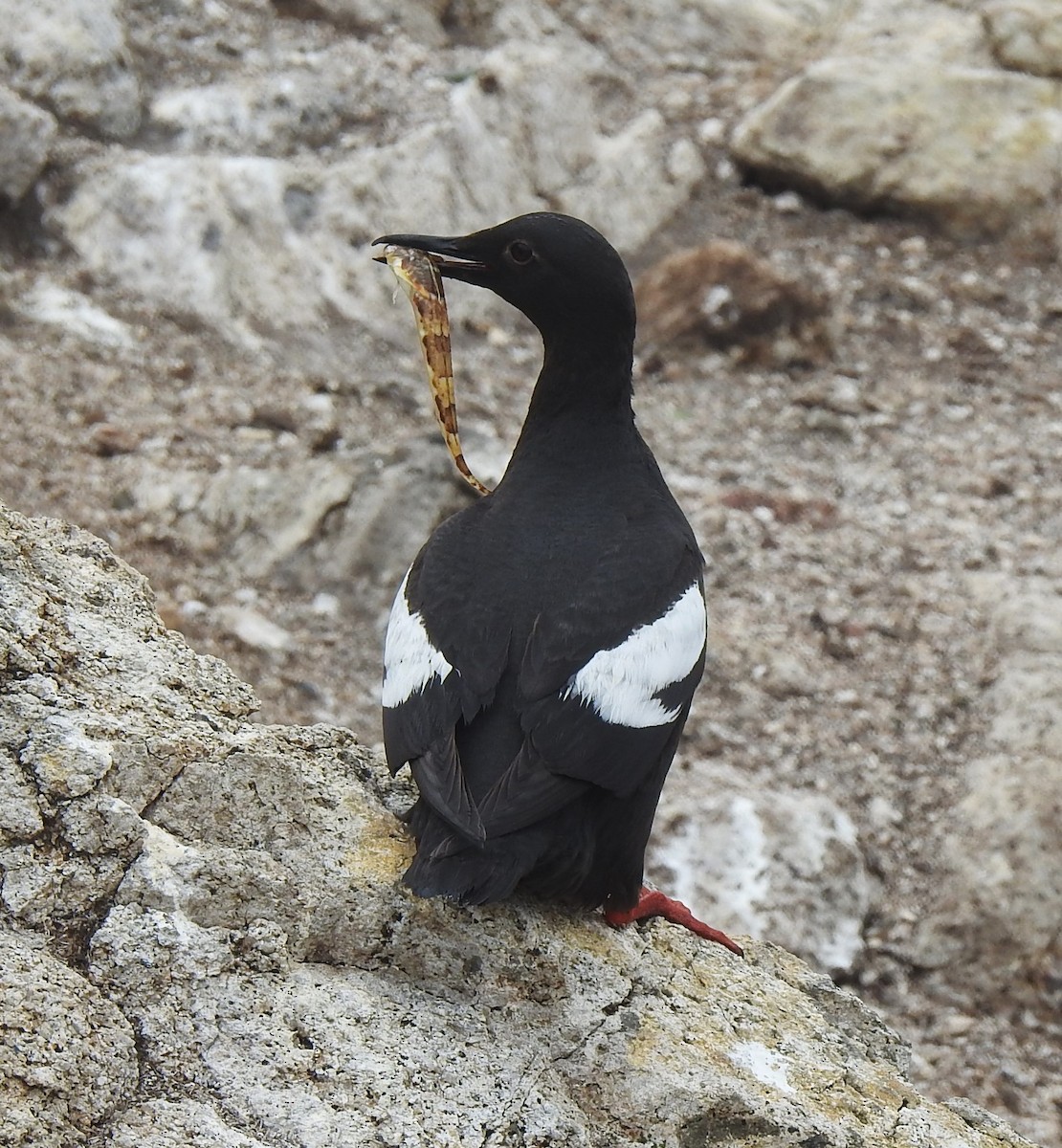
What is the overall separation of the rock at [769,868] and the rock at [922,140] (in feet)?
19.6

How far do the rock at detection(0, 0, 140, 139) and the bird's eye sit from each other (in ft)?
17.4

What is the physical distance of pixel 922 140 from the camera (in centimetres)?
1066

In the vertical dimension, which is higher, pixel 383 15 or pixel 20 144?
pixel 383 15

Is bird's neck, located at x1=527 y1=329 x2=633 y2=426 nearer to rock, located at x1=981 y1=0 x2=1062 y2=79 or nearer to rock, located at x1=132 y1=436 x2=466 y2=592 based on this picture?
rock, located at x1=132 y1=436 x2=466 y2=592

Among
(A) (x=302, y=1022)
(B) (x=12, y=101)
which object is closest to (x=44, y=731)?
(A) (x=302, y=1022)

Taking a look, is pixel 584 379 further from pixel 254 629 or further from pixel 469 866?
pixel 254 629

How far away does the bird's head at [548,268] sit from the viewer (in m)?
4.32

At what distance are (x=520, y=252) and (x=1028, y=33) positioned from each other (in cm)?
815

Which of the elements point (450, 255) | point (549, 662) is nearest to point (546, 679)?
point (549, 662)

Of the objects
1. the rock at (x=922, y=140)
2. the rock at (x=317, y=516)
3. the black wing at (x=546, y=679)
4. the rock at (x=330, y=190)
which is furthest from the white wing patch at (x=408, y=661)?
the rock at (x=922, y=140)

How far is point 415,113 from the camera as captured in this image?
9.68 metres

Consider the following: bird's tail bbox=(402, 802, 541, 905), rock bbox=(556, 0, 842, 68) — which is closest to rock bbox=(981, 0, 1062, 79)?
rock bbox=(556, 0, 842, 68)

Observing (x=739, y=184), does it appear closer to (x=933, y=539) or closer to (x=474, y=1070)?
(x=933, y=539)

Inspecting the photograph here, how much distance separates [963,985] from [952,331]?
17.3 feet
